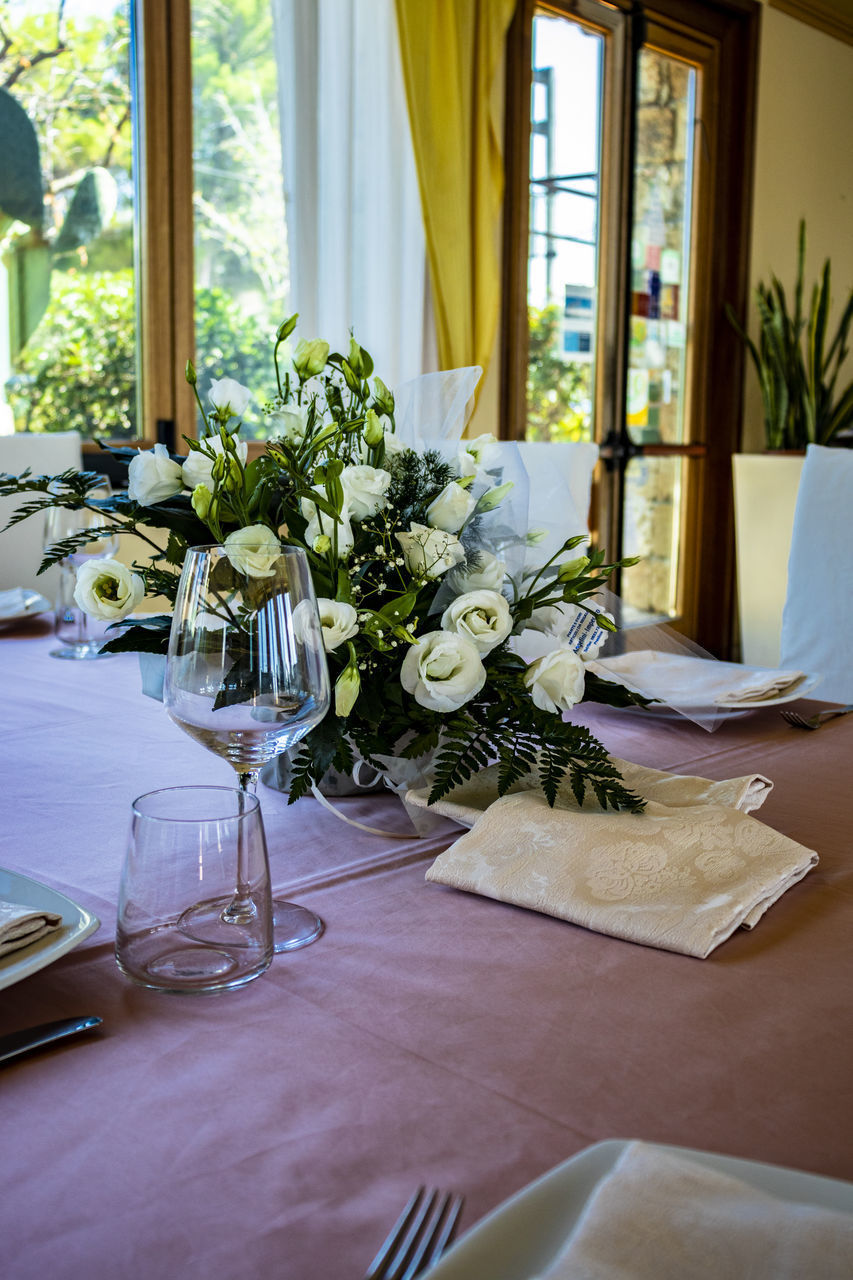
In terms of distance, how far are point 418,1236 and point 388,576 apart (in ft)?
1.91

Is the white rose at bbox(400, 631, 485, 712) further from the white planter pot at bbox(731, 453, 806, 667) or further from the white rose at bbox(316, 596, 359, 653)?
the white planter pot at bbox(731, 453, 806, 667)

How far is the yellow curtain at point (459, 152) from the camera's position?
11.4ft

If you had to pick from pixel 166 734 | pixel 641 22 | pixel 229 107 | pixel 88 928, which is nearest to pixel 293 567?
pixel 88 928

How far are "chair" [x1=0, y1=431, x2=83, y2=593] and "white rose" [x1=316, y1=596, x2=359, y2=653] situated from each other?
146 centimetres

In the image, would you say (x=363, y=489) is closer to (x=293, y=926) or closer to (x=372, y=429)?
(x=372, y=429)

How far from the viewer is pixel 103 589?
0.96m

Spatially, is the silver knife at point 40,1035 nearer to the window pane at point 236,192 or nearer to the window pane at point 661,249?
the window pane at point 236,192

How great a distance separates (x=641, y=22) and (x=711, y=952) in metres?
4.44

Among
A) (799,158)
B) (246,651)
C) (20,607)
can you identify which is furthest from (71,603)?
(799,158)

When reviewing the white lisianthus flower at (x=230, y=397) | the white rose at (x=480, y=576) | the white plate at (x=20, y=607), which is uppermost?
the white lisianthus flower at (x=230, y=397)

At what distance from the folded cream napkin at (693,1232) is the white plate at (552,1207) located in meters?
0.02

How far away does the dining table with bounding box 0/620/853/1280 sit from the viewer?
1.56ft

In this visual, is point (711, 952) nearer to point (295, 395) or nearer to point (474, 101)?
point (295, 395)

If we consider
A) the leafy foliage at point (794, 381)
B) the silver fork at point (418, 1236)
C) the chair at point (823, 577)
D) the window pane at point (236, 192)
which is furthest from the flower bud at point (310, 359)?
the leafy foliage at point (794, 381)
